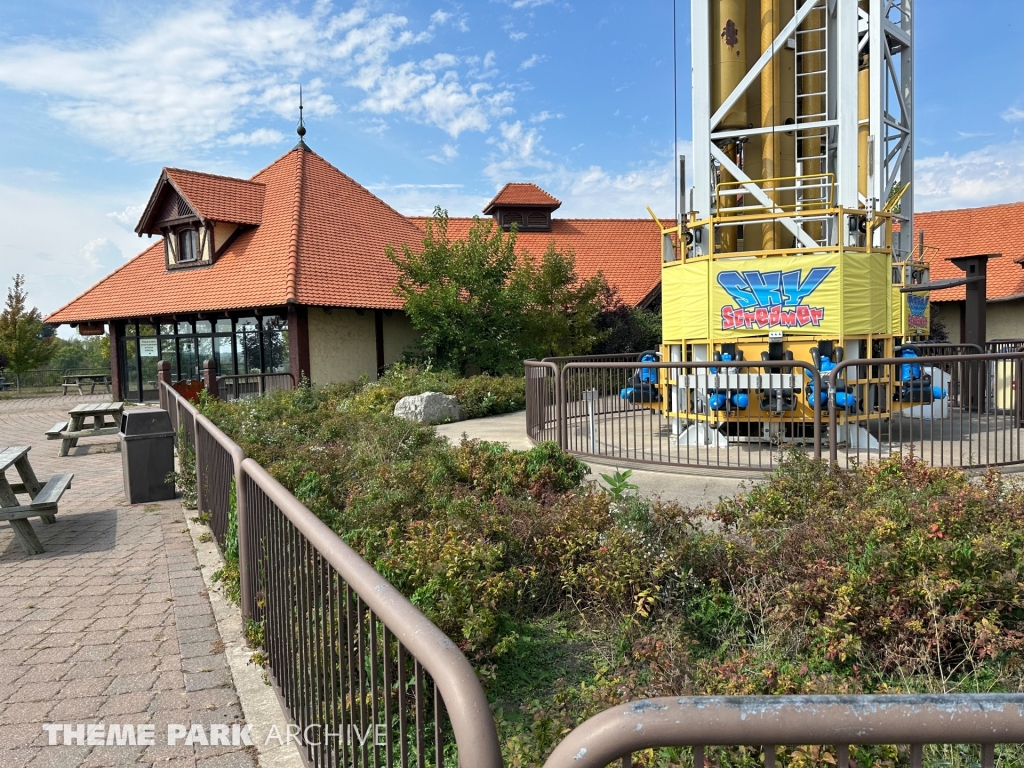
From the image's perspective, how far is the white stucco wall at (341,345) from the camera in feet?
75.4

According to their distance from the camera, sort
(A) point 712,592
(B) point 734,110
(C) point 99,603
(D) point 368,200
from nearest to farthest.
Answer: (A) point 712,592 → (C) point 99,603 → (B) point 734,110 → (D) point 368,200

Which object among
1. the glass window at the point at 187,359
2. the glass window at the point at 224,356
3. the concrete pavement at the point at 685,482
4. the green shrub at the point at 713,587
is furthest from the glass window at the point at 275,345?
the green shrub at the point at 713,587

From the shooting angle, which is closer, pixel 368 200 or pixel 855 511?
pixel 855 511

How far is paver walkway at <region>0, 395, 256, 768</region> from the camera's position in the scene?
3.48m

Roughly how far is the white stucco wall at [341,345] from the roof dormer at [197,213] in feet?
17.2

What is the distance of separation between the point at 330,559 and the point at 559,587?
2.65 metres

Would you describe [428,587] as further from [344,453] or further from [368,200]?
[368,200]

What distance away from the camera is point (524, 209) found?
3375cm

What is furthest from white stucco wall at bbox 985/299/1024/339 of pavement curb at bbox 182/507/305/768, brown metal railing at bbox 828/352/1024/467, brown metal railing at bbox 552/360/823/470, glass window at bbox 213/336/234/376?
pavement curb at bbox 182/507/305/768

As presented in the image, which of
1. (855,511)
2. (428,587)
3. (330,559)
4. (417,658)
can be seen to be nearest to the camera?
(417,658)

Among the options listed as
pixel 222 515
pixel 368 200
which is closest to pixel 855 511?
pixel 222 515

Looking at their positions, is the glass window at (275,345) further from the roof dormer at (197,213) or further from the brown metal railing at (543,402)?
the brown metal railing at (543,402)

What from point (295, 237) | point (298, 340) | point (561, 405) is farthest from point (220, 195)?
point (561, 405)

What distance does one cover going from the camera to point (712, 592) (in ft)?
15.0
